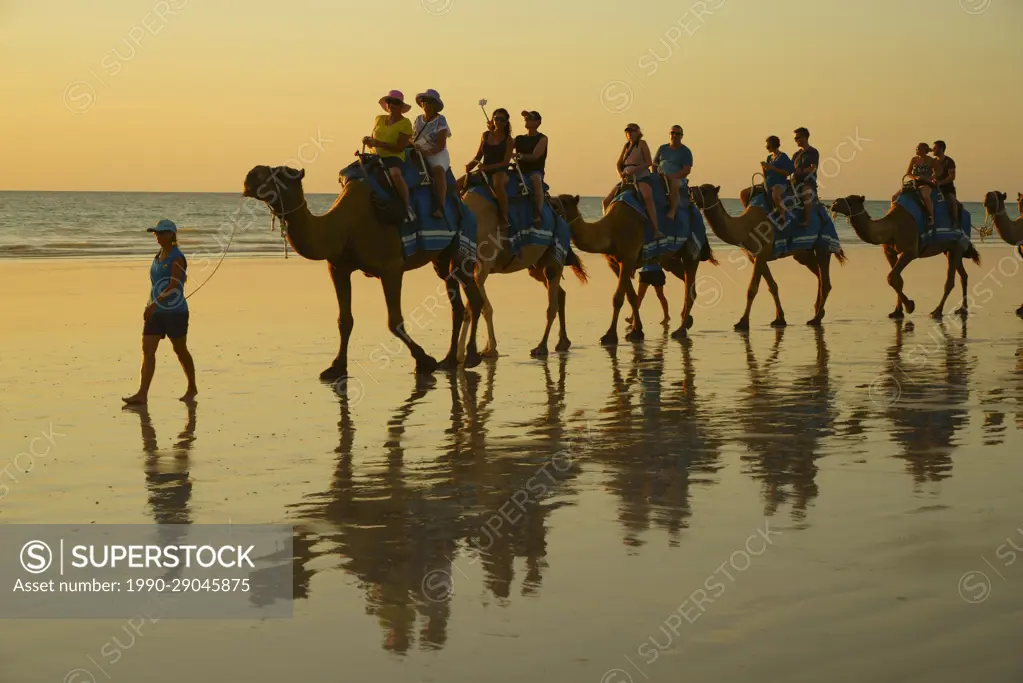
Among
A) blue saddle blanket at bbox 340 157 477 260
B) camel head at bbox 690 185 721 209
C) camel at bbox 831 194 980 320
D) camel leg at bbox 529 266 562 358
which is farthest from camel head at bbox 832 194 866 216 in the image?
blue saddle blanket at bbox 340 157 477 260

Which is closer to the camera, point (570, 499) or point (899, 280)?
point (570, 499)

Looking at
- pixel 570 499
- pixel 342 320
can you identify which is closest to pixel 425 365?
pixel 342 320

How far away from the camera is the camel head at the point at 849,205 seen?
80.5 ft

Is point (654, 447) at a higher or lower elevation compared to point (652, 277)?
lower

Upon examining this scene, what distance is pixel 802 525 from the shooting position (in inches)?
342

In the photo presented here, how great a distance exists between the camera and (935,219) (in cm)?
2497

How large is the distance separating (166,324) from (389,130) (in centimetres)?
361

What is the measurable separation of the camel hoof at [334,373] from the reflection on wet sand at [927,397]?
558 cm

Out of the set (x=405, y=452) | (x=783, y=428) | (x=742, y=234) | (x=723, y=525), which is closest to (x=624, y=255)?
(x=742, y=234)

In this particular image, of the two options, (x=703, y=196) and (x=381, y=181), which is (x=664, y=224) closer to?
(x=703, y=196)

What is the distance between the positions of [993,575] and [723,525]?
1663 millimetres

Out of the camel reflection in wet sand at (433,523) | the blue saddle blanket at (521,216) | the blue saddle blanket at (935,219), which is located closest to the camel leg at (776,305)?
the blue saddle blanket at (935,219)

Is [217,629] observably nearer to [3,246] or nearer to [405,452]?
[405,452]

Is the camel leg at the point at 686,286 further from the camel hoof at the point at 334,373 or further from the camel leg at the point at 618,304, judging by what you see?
the camel hoof at the point at 334,373
